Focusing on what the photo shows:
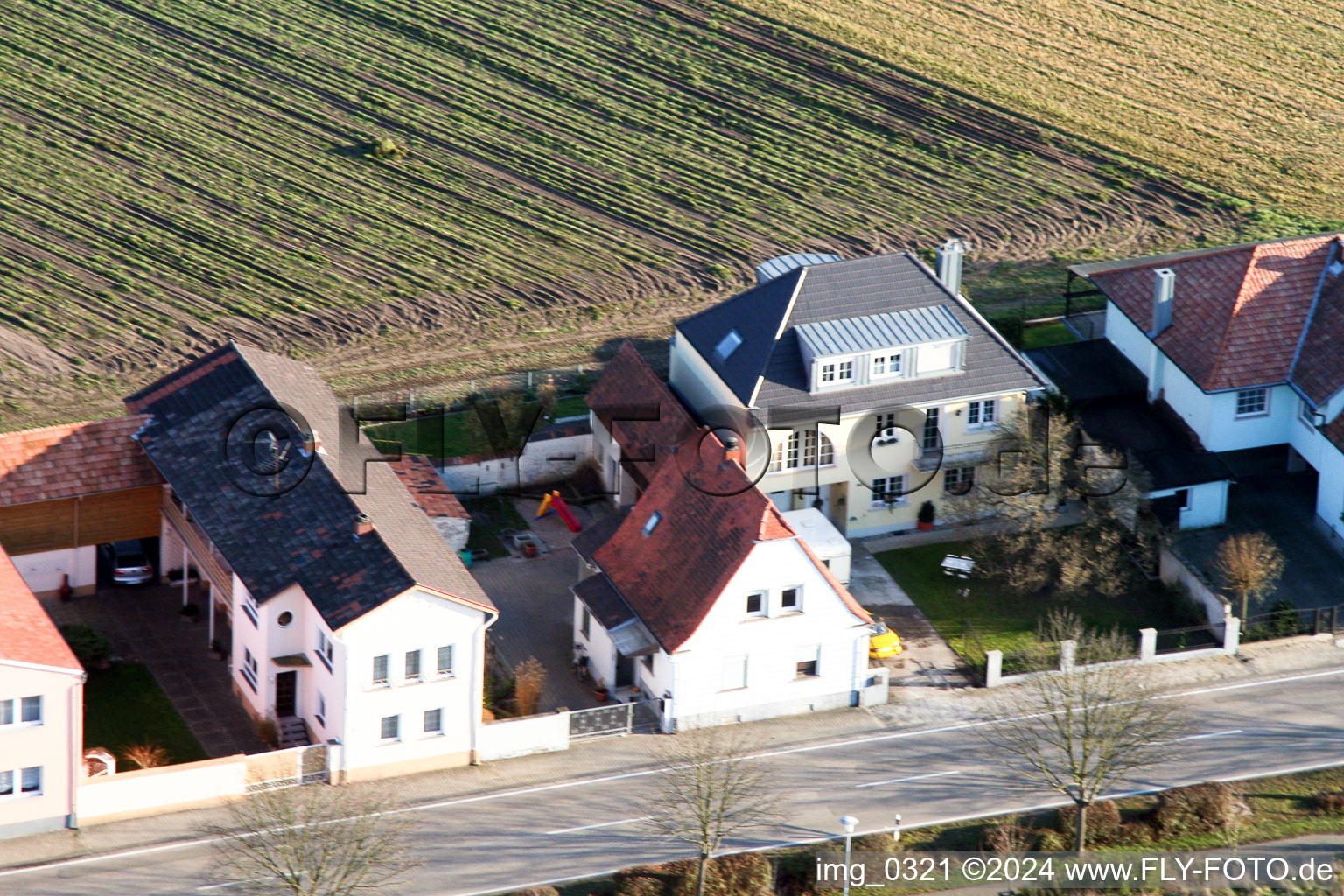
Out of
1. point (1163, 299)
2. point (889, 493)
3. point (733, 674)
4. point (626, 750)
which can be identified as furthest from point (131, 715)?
point (1163, 299)

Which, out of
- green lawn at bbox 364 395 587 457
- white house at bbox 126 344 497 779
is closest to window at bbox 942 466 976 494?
green lawn at bbox 364 395 587 457

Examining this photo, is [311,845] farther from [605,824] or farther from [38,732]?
[605,824]

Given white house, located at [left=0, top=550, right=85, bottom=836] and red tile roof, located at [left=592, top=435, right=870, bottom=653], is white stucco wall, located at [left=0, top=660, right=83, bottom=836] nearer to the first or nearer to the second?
white house, located at [left=0, top=550, right=85, bottom=836]

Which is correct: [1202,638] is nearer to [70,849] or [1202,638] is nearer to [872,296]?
[872,296]

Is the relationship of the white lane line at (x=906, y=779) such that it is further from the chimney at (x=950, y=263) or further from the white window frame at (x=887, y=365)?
the chimney at (x=950, y=263)

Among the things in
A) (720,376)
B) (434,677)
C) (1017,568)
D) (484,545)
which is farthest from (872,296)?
(434,677)

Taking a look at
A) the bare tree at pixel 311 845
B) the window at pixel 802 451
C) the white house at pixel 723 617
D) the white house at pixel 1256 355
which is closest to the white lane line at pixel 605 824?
the bare tree at pixel 311 845
